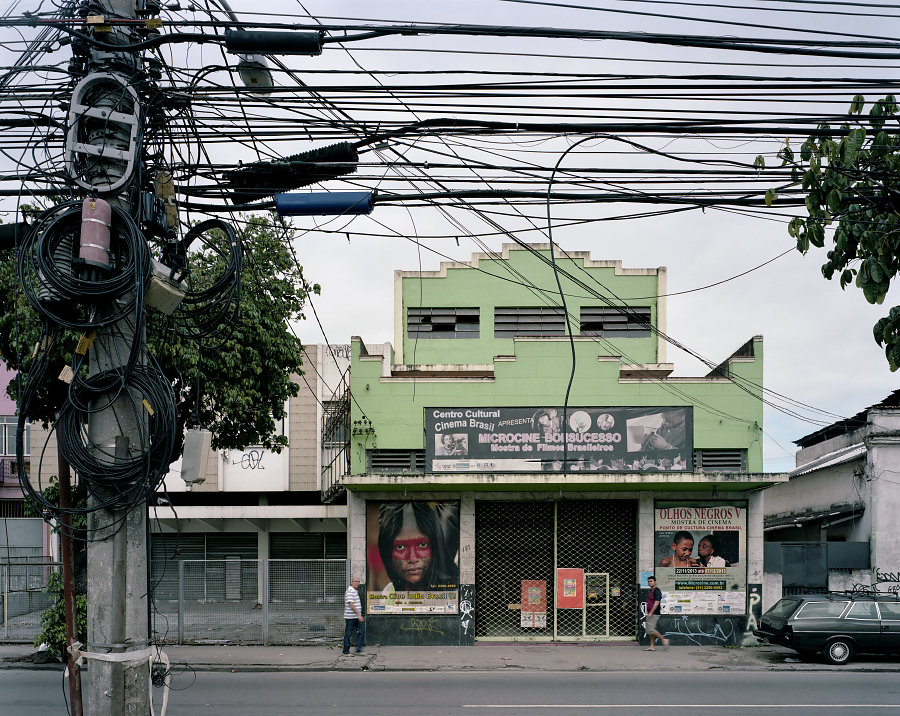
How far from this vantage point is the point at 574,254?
21.6 m

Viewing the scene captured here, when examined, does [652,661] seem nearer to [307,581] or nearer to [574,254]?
[307,581]

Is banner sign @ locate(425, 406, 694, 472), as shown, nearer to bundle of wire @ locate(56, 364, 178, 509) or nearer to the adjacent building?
the adjacent building

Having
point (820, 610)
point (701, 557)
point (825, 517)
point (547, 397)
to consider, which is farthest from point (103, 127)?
point (825, 517)

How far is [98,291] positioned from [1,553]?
2460cm

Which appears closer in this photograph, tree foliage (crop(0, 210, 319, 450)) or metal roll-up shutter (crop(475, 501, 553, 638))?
tree foliage (crop(0, 210, 319, 450))

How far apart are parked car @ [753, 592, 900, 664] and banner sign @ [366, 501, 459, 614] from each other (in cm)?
647

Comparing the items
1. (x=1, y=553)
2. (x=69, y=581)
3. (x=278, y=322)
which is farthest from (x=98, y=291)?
(x=1, y=553)

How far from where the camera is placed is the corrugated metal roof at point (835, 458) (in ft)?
74.9

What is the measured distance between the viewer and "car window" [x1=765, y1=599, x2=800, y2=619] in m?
16.3

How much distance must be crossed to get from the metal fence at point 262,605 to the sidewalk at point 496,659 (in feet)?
2.02

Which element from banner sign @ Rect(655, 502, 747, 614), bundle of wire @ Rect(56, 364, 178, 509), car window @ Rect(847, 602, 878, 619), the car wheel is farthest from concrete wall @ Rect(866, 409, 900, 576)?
bundle of wire @ Rect(56, 364, 178, 509)

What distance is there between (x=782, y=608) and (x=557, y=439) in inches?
213

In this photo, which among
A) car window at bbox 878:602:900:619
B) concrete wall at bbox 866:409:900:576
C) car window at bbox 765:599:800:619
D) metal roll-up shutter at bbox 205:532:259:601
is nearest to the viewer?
car window at bbox 878:602:900:619

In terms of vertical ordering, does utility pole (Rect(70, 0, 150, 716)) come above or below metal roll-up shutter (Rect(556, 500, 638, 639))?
above
